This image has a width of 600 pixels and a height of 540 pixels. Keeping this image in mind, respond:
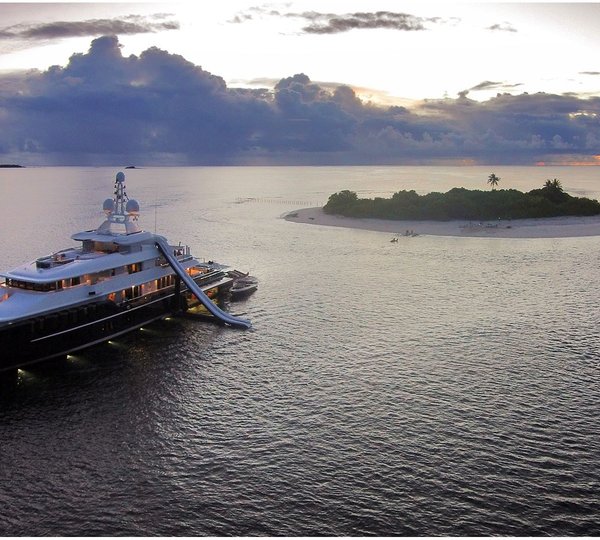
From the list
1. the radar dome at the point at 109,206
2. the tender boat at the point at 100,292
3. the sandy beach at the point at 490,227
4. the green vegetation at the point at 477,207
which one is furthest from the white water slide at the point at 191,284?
the green vegetation at the point at 477,207

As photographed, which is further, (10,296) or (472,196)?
(472,196)

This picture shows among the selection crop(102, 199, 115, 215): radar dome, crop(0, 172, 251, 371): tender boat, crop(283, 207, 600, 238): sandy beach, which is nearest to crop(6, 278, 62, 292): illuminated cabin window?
crop(0, 172, 251, 371): tender boat

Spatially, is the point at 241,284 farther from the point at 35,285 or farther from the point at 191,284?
the point at 35,285

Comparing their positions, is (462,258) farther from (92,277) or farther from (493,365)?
(92,277)

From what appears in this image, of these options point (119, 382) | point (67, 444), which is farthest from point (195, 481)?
point (119, 382)

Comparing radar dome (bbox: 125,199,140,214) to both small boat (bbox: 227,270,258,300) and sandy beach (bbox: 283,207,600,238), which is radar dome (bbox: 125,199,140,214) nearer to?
small boat (bbox: 227,270,258,300)

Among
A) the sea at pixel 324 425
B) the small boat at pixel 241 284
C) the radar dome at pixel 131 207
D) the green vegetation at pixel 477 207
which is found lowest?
the sea at pixel 324 425

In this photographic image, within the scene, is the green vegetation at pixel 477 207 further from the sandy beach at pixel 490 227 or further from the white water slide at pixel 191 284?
the white water slide at pixel 191 284

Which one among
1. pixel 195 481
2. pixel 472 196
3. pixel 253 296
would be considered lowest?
pixel 195 481
